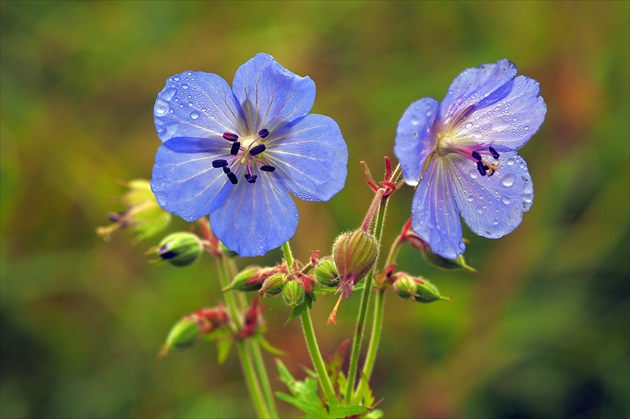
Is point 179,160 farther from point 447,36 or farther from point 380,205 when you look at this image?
point 447,36

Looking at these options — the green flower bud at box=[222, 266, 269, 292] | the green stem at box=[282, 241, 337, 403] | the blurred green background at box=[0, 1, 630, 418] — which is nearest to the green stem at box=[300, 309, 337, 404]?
the green stem at box=[282, 241, 337, 403]

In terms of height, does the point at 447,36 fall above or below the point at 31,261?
above

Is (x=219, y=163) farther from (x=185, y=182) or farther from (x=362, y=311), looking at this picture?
(x=362, y=311)

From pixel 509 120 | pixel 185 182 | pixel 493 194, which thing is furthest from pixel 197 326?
pixel 509 120

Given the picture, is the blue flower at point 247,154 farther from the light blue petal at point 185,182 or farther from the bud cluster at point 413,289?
the bud cluster at point 413,289

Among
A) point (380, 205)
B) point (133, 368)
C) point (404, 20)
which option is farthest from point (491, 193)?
point (404, 20)

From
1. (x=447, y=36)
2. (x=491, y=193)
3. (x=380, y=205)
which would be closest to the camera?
(x=380, y=205)

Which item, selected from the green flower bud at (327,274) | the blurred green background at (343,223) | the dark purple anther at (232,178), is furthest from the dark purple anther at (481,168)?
the blurred green background at (343,223)
